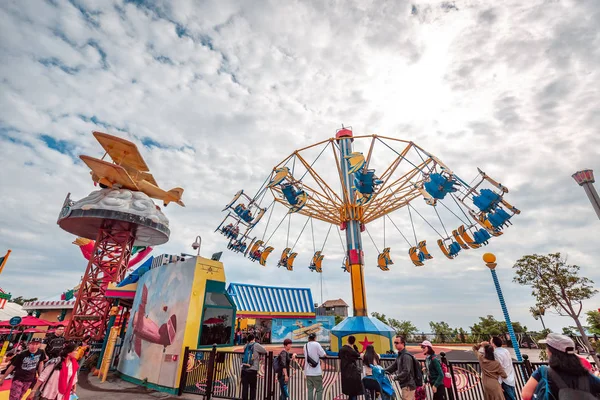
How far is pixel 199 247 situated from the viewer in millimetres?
11227

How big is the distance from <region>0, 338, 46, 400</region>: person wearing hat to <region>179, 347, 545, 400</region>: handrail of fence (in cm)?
369

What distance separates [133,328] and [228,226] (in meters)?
7.03

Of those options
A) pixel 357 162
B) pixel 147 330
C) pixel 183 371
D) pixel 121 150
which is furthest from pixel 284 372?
pixel 121 150

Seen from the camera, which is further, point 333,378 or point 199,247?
point 199,247

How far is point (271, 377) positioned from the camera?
276 inches

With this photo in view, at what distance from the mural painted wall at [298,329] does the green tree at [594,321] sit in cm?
1741

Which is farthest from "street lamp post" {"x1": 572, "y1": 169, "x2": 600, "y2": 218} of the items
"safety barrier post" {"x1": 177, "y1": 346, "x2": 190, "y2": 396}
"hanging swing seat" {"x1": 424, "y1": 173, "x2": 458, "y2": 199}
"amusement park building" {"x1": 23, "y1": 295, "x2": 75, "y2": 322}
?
"amusement park building" {"x1": 23, "y1": 295, "x2": 75, "y2": 322}

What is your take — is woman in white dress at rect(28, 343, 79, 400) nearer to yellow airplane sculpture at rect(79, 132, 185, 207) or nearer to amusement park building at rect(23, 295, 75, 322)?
yellow airplane sculpture at rect(79, 132, 185, 207)

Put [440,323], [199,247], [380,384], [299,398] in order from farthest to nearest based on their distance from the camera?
[440,323] → [199,247] → [299,398] → [380,384]

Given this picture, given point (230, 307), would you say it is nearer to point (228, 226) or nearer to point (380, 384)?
point (228, 226)

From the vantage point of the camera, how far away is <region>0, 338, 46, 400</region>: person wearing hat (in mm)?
5256

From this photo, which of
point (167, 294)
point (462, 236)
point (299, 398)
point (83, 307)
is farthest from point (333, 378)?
point (83, 307)

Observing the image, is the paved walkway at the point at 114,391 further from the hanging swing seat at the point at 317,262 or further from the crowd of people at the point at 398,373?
the hanging swing seat at the point at 317,262

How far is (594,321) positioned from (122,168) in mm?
30759
